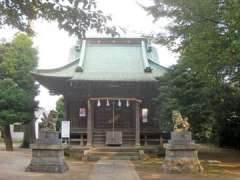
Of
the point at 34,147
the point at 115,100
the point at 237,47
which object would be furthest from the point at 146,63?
the point at 237,47

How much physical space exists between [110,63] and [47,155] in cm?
1459

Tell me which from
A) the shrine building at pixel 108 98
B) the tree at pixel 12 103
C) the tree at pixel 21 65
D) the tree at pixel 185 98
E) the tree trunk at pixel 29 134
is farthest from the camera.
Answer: the tree trunk at pixel 29 134

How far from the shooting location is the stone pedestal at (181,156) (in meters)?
17.0

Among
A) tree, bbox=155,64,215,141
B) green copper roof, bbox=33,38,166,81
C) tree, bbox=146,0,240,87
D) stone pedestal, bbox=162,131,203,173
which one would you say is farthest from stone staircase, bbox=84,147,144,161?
tree, bbox=146,0,240,87

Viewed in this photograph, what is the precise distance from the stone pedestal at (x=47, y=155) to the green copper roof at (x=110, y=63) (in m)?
9.72

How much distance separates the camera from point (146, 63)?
29.0 meters

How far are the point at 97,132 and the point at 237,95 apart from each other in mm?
8805

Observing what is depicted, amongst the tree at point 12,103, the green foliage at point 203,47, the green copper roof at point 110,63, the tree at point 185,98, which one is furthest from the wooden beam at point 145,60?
the tree at point 12,103

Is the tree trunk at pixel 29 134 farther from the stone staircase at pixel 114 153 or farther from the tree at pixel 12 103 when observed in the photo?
the stone staircase at pixel 114 153

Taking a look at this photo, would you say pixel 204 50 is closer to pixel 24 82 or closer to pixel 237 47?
pixel 237 47

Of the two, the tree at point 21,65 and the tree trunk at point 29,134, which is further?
the tree trunk at point 29,134

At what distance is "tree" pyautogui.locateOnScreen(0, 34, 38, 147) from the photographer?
29.9 m

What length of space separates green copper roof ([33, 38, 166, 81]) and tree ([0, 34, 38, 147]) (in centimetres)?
287

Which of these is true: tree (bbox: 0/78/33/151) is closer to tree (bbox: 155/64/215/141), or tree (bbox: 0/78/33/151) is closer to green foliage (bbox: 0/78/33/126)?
green foliage (bbox: 0/78/33/126)
